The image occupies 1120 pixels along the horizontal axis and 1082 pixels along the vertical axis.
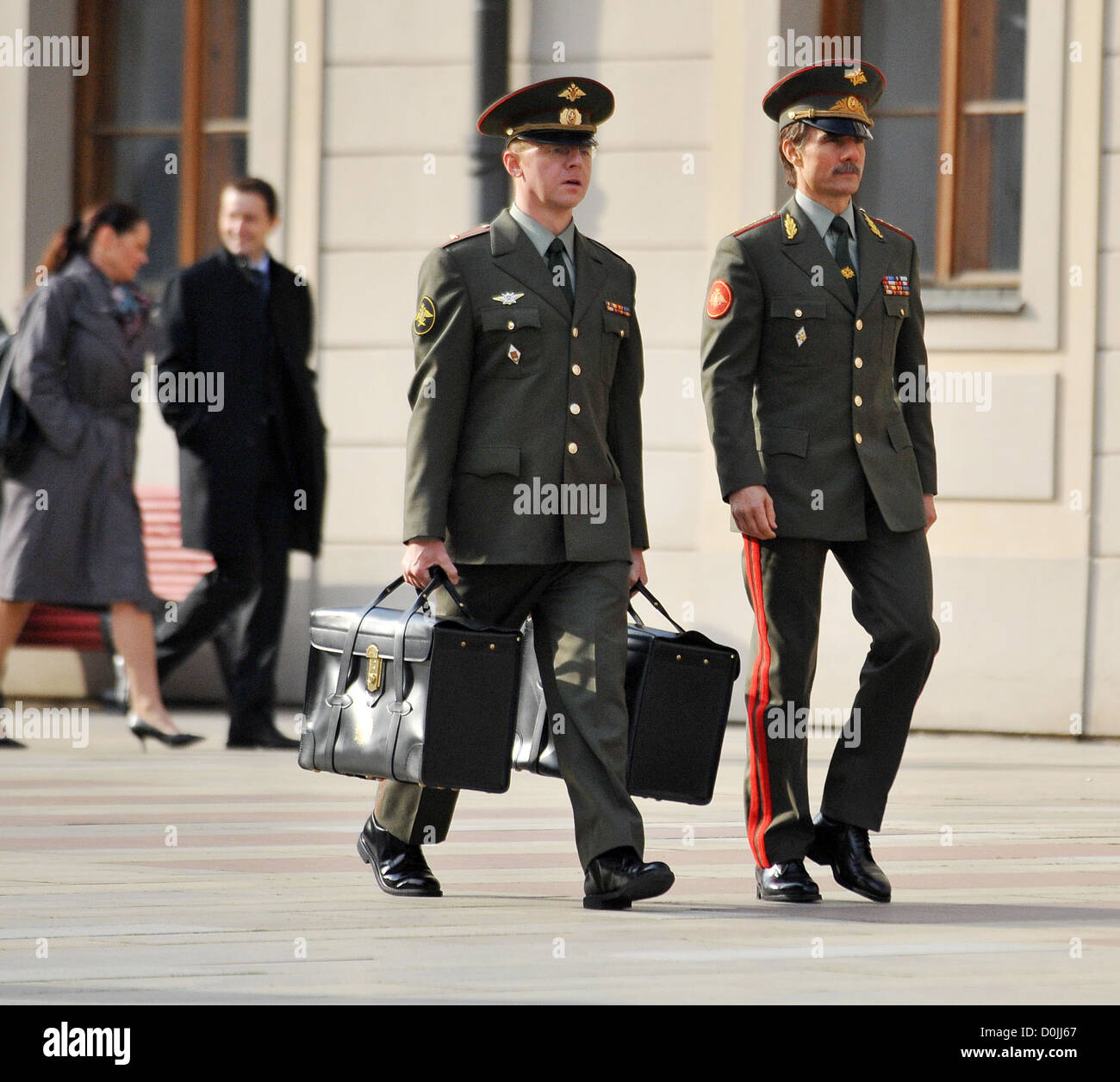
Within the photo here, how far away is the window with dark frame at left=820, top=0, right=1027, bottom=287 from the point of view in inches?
436

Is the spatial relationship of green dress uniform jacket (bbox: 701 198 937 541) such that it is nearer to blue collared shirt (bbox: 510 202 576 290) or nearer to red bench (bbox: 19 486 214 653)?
blue collared shirt (bbox: 510 202 576 290)

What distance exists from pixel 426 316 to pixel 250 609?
4.49 m

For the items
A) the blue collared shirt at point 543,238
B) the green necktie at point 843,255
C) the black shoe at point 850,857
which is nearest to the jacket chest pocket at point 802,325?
the green necktie at point 843,255

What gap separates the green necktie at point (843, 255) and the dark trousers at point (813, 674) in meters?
0.54

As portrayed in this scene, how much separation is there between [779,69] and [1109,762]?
11.2ft

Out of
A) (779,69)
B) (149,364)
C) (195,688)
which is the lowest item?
(195,688)

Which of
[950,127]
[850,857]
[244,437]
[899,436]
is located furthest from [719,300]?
[950,127]

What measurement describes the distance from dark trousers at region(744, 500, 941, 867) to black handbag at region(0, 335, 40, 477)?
15.3ft

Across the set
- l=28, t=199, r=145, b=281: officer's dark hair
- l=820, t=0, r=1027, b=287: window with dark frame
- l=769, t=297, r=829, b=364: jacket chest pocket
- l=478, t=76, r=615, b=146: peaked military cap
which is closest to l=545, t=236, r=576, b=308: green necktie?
l=478, t=76, r=615, b=146: peaked military cap

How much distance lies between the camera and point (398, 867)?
5.99 m

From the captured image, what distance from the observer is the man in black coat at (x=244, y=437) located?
396 inches
